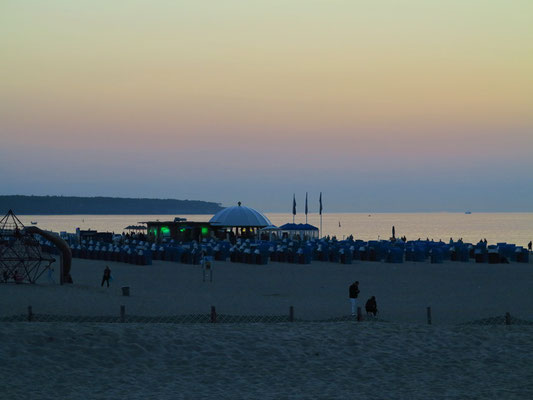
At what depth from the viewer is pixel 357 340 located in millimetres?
15031

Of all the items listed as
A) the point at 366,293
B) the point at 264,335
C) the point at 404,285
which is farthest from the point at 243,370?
the point at 404,285

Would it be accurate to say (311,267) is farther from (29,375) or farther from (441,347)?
(29,375)

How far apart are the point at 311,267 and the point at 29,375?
2864 cm

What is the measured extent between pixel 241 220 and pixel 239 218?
46cm

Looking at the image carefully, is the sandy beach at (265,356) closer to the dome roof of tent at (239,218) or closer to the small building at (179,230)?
the small building at (179,230)

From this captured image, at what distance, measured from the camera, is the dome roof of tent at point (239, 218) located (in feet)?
212

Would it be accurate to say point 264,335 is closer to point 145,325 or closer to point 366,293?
point 145,325

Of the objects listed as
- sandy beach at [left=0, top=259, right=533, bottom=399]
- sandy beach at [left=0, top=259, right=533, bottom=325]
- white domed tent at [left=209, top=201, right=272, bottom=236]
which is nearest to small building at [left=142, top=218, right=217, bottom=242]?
white domed tent at [left=209, top=201, right=272, bottom=236]

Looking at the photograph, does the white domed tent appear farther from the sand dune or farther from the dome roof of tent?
the sand dune

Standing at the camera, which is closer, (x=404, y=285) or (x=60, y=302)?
(x=60, y=302)

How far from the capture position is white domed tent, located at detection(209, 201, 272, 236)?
64562 mm

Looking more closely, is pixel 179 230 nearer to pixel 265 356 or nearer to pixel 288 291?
pixel 288 291

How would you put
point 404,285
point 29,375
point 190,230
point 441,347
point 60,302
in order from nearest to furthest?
point 29,375
point 441,347
point 60,302
point 404,285
point 190,230

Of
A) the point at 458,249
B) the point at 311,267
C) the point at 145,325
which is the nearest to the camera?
the point at 145,325
